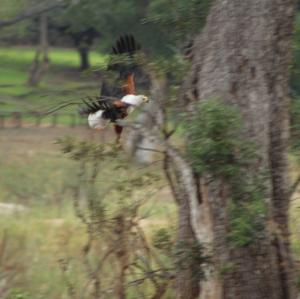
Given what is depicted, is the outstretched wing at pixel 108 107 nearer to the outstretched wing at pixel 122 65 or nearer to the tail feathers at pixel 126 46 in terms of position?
the outstretched wing at pixel 122 65

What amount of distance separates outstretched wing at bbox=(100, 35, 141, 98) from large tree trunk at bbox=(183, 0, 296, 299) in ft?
1.69

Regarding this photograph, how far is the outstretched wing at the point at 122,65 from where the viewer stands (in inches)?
245

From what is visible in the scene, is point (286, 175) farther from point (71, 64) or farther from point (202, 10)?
point (71, 64)

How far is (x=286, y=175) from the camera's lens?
6.17 meters

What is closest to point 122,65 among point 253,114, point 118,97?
point 118,97

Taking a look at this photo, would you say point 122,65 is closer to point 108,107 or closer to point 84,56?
point 108,107

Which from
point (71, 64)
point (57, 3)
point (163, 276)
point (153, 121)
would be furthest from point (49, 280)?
point (71, 64)

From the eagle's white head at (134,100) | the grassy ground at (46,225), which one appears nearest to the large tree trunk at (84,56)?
the grassy ground at (46,225)

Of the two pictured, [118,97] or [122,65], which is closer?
[118,97]

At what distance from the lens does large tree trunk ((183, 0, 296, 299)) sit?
588cm

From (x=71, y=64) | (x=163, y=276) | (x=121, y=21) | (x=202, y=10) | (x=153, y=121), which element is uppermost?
(x=71, y=64)

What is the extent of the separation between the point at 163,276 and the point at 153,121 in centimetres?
124

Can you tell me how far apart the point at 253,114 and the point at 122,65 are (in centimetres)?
110

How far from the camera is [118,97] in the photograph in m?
6.15
